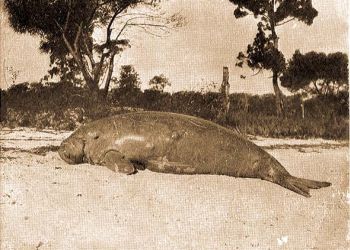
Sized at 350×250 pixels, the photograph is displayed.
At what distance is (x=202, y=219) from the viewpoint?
4137 mm

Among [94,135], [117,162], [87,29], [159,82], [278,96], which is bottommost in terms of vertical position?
[117,162]

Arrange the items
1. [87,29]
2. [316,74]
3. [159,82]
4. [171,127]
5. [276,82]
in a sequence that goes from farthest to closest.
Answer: [316,74], [276,82], [87,29], [159,82], [171,127]

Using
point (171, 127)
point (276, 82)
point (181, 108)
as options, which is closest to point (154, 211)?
point (171, 127)

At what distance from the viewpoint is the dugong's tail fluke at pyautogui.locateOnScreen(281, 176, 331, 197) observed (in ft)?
15.9

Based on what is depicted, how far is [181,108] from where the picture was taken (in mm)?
8625

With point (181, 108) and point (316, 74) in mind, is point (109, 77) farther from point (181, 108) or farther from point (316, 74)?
point (316, 74)

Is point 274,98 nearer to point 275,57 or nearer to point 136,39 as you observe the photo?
point 275,57

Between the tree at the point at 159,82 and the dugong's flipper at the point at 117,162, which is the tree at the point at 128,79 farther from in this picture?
the dugong's flipper at the point at 117,162

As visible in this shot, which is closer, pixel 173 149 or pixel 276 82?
pixel 173 149

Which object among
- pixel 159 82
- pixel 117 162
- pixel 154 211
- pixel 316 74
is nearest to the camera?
pixel 154 211

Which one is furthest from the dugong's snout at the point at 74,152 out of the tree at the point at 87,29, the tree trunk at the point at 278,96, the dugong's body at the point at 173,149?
the tree trunk at the point at 278,96

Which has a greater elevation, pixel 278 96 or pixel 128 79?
pixel 128 79

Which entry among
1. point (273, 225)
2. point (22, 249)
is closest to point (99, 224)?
point (22, 249)

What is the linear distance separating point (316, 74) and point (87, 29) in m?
6.55
